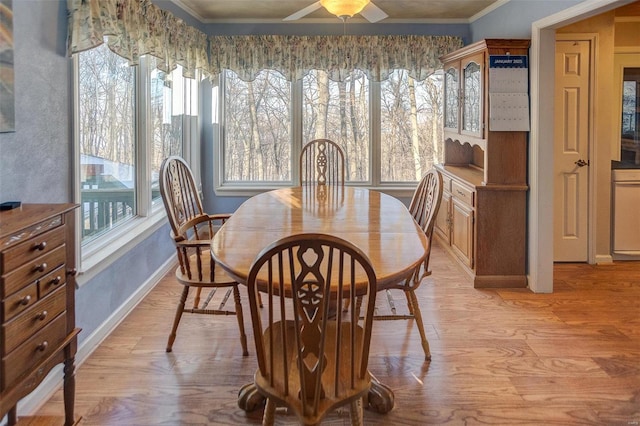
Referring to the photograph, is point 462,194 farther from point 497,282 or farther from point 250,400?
point 250,400

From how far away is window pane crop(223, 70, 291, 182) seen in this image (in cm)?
556

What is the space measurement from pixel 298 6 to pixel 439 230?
2539 millimetres

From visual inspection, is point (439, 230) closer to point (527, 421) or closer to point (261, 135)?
point (261, 135)

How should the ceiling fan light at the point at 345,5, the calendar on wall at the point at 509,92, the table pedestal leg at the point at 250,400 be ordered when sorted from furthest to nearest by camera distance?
the calendar on wall at the point at 509,92
the ceiling fan light at the point at 345,5
the table pedestal leg at the point at 250,400

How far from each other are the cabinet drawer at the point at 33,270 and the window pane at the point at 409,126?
427cm

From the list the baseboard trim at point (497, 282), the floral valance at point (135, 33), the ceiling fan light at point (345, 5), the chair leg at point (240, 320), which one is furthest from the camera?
the baseboard trim at point (497, 282)

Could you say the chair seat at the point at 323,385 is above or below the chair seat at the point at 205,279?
below

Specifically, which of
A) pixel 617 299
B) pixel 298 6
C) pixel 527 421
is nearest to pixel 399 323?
pixel 527 421

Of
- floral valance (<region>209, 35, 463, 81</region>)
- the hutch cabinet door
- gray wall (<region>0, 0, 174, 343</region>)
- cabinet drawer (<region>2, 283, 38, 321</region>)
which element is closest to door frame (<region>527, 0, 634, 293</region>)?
the hutch cabinet door

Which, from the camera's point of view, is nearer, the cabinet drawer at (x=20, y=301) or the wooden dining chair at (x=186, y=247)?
the cabinet drawer at (x=20, y=301)

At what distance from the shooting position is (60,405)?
229 centimetres

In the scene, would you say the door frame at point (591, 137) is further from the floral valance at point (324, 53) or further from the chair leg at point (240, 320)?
the chair leg at point (240, 320)

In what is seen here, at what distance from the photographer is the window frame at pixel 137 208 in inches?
101

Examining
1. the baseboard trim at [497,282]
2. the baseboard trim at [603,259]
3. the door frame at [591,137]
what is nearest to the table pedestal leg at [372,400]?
the baseboard trim at [497,282]
